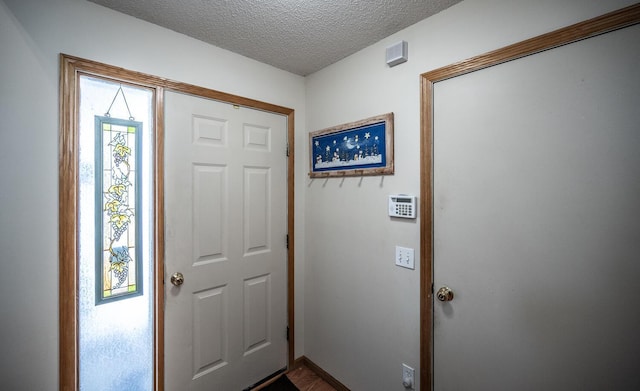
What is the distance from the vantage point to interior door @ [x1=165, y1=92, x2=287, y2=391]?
65.4 inches

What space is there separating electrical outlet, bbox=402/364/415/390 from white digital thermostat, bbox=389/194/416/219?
0.90 m

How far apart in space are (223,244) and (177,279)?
35 centimetres

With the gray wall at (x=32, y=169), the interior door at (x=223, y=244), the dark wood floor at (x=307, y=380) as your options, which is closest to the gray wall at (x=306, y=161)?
the gray wall at (x=32, y=169)

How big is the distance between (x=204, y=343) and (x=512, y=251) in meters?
1.90

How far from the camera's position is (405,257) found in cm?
160

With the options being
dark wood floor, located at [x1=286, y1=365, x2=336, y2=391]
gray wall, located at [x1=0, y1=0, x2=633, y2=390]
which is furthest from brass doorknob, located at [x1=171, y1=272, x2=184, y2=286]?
dark wood floor, located at [x1=286, y1=365, x2=336, y2=391]

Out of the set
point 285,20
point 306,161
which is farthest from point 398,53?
point 306,161

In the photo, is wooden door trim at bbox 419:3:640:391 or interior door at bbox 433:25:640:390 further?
wooden door trim at bbox 419:3:640:391

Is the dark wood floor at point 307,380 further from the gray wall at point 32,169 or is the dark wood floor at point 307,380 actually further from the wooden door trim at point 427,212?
the gray wall at point 32,169

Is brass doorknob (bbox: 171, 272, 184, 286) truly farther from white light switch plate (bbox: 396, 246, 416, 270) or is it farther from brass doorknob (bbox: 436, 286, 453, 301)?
brass doorknob (bbox: 436, 286, 453, 301)

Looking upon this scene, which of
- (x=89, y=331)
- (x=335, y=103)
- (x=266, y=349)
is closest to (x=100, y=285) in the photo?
(x=89, y=331)

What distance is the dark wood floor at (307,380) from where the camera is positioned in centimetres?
202

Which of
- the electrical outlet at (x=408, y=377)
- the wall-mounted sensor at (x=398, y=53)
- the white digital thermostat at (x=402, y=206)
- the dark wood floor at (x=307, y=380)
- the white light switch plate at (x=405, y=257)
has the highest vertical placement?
the wall-mounted sensor at (x=398, y=53)

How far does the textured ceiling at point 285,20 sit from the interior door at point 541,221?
493 millimetres
